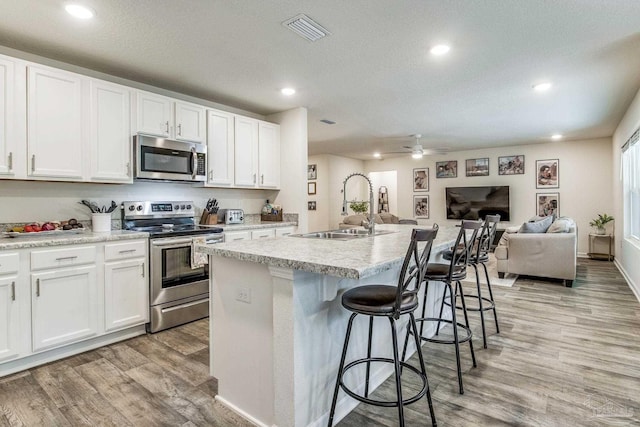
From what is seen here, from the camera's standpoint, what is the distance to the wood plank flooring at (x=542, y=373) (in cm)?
193

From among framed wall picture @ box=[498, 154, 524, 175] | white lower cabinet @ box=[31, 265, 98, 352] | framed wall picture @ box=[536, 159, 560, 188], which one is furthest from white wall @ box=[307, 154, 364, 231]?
white lower cabinet @ box=[31, 265, 98, 352]

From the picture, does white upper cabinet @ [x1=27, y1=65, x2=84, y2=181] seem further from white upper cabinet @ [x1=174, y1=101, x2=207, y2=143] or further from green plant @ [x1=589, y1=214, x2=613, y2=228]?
green plant @ [x1=589, y1=214, x2=613, y2=228]

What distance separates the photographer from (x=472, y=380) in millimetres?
2316

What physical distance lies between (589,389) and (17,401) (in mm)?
3523

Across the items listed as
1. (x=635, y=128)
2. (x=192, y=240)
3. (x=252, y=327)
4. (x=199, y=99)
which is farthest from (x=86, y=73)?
(x=635, y=128)

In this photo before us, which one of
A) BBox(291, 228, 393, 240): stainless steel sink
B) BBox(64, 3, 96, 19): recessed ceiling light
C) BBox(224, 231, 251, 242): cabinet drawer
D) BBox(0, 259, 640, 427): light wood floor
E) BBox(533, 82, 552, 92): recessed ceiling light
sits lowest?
BBox(0, 259, 640, 427): light wood floor

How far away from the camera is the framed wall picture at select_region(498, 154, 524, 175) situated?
8008mm

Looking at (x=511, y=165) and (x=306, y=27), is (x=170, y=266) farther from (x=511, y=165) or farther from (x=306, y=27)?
(x=511, y=165)

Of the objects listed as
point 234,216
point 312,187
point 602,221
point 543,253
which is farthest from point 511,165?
point 234,216

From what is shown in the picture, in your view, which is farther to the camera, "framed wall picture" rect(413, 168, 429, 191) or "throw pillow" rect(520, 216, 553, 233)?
"framed wall picture" rect(413, 168, 429, 191)

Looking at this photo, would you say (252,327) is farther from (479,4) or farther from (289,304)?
(479,4)

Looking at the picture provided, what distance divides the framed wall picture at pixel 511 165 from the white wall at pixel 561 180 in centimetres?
8

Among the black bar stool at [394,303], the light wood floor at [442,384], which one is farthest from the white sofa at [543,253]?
the black bar stool at [394,303]

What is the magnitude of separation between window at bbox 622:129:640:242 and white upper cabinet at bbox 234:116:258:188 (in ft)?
14.9
